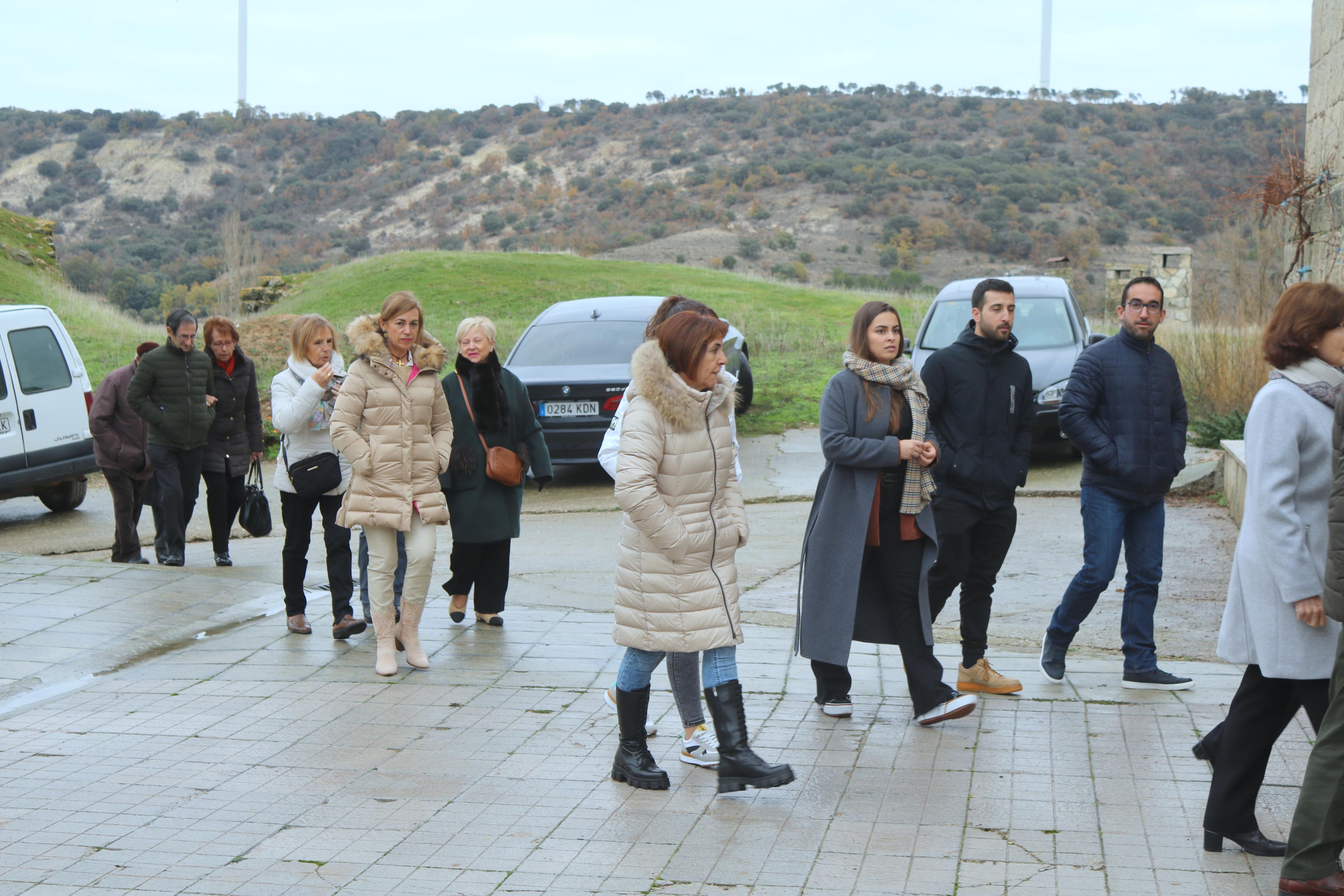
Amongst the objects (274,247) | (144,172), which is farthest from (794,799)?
(144,172)

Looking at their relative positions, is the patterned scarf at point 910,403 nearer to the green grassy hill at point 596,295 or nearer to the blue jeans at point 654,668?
the blue jeans at point 654,668

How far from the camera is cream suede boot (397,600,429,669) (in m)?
6.36

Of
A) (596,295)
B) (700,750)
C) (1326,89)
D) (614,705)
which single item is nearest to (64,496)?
(614,705)

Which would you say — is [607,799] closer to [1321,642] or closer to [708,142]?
[1321,642]

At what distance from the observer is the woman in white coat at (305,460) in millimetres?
6930

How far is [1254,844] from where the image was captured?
3.90 m

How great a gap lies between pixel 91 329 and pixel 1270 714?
81.1ft

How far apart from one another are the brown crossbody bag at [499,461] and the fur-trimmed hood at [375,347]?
0.60m

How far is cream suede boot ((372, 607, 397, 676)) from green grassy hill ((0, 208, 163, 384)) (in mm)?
15116

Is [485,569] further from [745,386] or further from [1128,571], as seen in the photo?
[745,386]

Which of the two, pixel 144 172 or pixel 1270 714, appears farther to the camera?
pixel 144 172

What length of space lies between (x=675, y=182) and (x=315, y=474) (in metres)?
69.9

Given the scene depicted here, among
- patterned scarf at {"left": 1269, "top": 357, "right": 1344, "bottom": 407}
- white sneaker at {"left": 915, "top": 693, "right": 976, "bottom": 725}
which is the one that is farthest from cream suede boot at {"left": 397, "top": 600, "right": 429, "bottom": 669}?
patterned scarf at {"left": 1269, "top": 357, "right": 1344, "bottom": 407}

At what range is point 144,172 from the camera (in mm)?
81938
